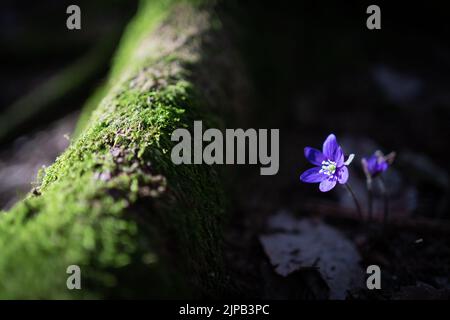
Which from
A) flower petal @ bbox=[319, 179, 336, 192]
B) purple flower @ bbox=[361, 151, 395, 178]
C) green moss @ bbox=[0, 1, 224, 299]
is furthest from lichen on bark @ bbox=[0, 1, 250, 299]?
purple flower @ bbox=[361, 151, 395, 178]

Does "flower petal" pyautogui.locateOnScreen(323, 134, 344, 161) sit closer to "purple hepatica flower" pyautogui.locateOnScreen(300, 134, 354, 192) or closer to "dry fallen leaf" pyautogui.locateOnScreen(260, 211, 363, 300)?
"purple hepatica flower" pyautogui.locateOnScreen(300, 134, 354, 192)

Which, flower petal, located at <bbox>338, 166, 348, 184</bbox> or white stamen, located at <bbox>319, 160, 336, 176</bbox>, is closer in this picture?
flower petal, located at <bbox>338, 166, 348, 184</bbox>

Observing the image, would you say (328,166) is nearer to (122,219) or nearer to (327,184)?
(327,184)

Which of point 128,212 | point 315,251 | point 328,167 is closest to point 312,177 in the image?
point 328,167

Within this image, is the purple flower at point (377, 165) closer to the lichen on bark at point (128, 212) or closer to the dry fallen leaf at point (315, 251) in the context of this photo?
the dry fallen leaf at point (315, 251)

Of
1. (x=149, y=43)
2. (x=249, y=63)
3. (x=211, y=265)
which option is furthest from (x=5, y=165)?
(x=211, y=265)

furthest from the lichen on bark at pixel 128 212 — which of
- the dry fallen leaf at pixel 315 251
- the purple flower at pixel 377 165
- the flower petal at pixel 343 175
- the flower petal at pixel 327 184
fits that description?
the purple flower at pixel 377 165
